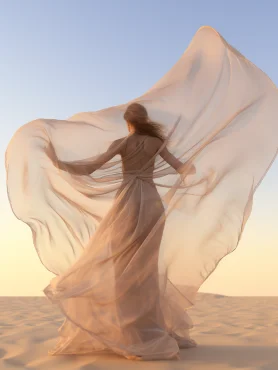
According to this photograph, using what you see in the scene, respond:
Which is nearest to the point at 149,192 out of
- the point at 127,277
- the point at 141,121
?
the point at 141,121

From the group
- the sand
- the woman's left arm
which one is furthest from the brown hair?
Result: the sand

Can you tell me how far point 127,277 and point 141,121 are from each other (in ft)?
4.34

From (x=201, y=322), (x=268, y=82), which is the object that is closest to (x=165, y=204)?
(x=268, y=82)

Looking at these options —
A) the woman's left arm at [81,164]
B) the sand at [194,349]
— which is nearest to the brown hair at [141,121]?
the woman's left arm at [81,164]

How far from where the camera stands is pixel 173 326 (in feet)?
14.1

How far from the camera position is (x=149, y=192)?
13.8ft

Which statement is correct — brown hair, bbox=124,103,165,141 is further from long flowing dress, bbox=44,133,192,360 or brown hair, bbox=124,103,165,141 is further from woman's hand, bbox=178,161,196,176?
woman's hand, bbox=178,161,196,176

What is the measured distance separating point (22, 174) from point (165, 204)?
130 cm

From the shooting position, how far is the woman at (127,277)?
3.94m

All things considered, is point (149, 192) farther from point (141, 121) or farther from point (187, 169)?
point (141, 121)

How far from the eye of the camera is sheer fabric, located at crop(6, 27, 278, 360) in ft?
13.3

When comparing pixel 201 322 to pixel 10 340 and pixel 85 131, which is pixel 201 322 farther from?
pixel 85 131

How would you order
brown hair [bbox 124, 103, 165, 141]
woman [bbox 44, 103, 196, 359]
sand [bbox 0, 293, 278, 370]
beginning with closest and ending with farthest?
sand [bbox 0, 293, 278, 370], woman [bbox 44, 103, 196, 359], brown hair [bbox 124, 103, 165, 141]

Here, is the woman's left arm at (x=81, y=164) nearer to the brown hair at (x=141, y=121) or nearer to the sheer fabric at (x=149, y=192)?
the sheer fabric at (x=149, y=192)
